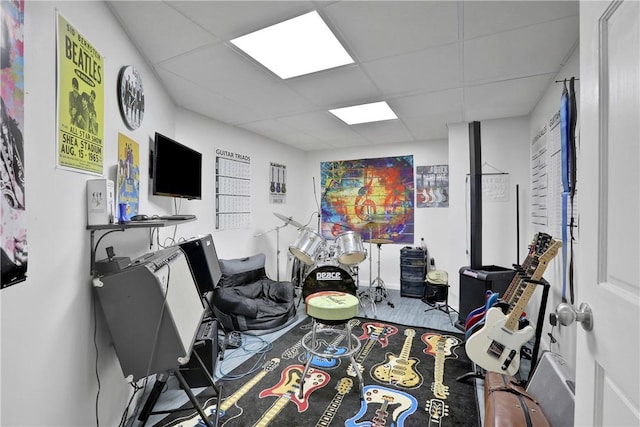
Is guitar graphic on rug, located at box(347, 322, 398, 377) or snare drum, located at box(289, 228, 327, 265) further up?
snare drum, located at box(289, 228, 327, 265)

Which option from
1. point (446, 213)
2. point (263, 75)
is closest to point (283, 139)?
point (263, 75)

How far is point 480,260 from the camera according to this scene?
3098mm

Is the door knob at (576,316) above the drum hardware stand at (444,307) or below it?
above

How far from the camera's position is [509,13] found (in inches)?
59.6

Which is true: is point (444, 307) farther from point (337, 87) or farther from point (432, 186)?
point (337, 87)

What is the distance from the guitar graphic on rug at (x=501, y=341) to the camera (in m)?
1.68

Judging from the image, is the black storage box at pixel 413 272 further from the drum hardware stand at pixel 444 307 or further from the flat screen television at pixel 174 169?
the flat screen television at pixel 174 169

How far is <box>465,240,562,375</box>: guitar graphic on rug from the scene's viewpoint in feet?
5.51

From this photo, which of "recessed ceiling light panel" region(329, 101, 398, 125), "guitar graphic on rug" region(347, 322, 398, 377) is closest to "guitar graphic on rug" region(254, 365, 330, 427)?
"guitar graphic on rug" region(347, 322, 398, 377)

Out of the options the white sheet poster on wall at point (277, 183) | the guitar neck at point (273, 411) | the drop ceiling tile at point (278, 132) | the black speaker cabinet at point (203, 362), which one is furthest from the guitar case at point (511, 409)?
the white sheet poster on wall at point (277, 183)

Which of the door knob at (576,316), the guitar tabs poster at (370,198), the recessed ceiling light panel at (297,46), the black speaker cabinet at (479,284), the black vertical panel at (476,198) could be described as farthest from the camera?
the guitar tabs poster at (370,198)

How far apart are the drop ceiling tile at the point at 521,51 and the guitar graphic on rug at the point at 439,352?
95.0 inches

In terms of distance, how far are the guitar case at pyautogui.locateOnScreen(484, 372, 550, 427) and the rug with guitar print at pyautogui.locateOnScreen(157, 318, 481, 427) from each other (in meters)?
0.34

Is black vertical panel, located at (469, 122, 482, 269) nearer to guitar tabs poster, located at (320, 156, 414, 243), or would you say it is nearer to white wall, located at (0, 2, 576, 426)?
white wall, located at (0, 2, 576, 426)
